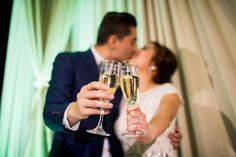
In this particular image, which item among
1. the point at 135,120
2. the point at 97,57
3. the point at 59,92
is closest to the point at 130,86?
the point at 135,120

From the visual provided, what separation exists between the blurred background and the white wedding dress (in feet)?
0.87

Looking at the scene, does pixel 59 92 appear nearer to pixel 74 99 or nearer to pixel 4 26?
pixel 74 99

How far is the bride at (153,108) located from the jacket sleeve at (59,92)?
0.24m

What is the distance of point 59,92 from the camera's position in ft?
3.44

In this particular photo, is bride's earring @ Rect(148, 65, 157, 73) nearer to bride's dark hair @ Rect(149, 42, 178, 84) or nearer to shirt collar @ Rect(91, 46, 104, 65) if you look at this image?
bride's dark hair @ Rect(149, 42, 178, 84)

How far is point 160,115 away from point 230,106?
0.48m

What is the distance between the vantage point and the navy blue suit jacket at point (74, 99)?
105cm

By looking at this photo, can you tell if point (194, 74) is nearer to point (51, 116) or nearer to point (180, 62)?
point (180, 62)

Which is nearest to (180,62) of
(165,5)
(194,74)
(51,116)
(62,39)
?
(194,74)

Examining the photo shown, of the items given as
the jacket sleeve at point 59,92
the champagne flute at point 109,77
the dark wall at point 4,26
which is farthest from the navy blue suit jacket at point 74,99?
the dark wall at point 4,26

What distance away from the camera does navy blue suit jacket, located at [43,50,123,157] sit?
105 centimetres

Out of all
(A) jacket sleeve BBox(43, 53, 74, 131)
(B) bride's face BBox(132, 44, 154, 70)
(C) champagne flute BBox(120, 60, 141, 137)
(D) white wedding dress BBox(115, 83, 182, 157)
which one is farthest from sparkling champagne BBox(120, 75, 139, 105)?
(B) bride's face BBox(132, 44, 154, 70)

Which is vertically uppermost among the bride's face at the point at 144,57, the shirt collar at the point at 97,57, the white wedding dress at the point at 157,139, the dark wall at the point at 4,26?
the dark wall at the point at 4,26

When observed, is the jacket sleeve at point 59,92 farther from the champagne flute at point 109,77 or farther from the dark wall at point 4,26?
the dark wall at point 4,26
